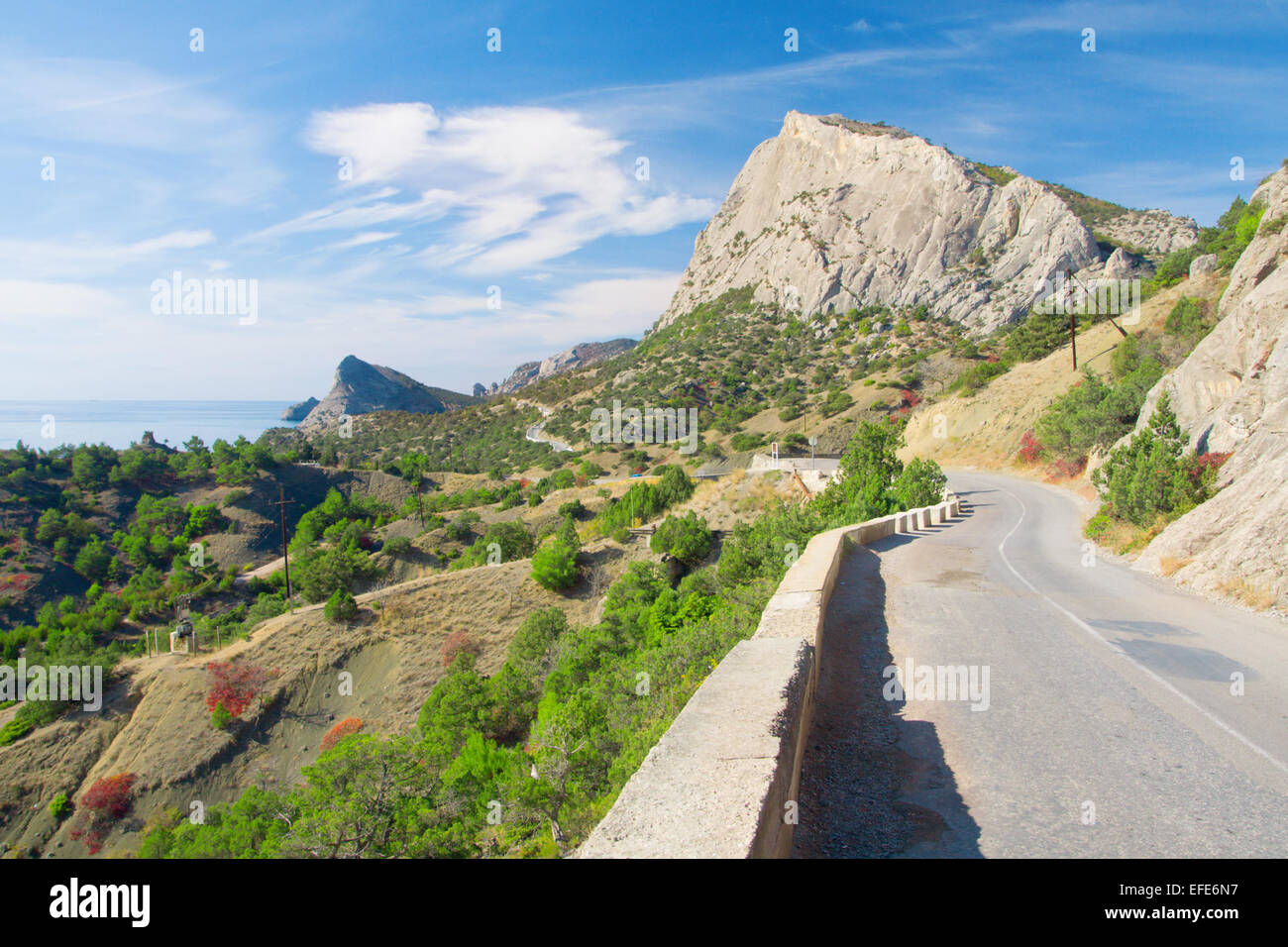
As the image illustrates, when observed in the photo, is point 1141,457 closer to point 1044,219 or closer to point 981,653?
point 981,653

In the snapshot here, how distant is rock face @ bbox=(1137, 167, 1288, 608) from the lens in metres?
10.0

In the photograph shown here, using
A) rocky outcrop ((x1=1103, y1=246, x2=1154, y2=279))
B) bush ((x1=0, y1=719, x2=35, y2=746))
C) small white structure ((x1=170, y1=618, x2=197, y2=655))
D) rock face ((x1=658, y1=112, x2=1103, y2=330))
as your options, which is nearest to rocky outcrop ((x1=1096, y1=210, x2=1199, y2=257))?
rocky outcrop ((x1=1103, y1=246, x2=1154, y2=279))

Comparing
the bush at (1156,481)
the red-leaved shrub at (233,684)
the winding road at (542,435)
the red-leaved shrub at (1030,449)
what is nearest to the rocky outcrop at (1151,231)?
the red-leaved shrub at (1030,449)

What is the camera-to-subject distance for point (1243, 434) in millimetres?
14812

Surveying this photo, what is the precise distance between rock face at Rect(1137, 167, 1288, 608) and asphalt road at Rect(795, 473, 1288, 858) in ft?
3.00

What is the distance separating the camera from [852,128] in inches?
4272

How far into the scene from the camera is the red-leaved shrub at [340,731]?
958 inches

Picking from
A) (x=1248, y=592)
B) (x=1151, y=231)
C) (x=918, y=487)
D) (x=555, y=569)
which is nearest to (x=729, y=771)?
(x=1248, y=592)

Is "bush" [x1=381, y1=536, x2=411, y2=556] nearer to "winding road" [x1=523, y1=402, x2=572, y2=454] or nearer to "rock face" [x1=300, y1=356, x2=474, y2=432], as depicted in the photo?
"winding road" [x1=523, y1=402, x2=572, y2=454]

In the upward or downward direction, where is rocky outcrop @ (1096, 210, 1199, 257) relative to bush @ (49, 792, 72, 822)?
upward

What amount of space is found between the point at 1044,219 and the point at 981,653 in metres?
93.3

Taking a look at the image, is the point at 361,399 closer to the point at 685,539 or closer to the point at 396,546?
the point at 396,546

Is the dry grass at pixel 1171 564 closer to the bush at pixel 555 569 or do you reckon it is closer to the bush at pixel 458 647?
the bush at pixel 458 647

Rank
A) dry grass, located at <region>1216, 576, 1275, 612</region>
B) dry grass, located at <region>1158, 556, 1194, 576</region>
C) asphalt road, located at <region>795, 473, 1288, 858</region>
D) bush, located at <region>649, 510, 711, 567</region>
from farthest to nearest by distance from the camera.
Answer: bush, located at <region>649, 510, 711, 567</region>, dry grass, located at <region>1158, 556, 1194, 576</region>, dry grass, located at <region>1216, 576, 1275, 612</region>, asphalt road, located at <region>795, 473, 1288, 858</region>
